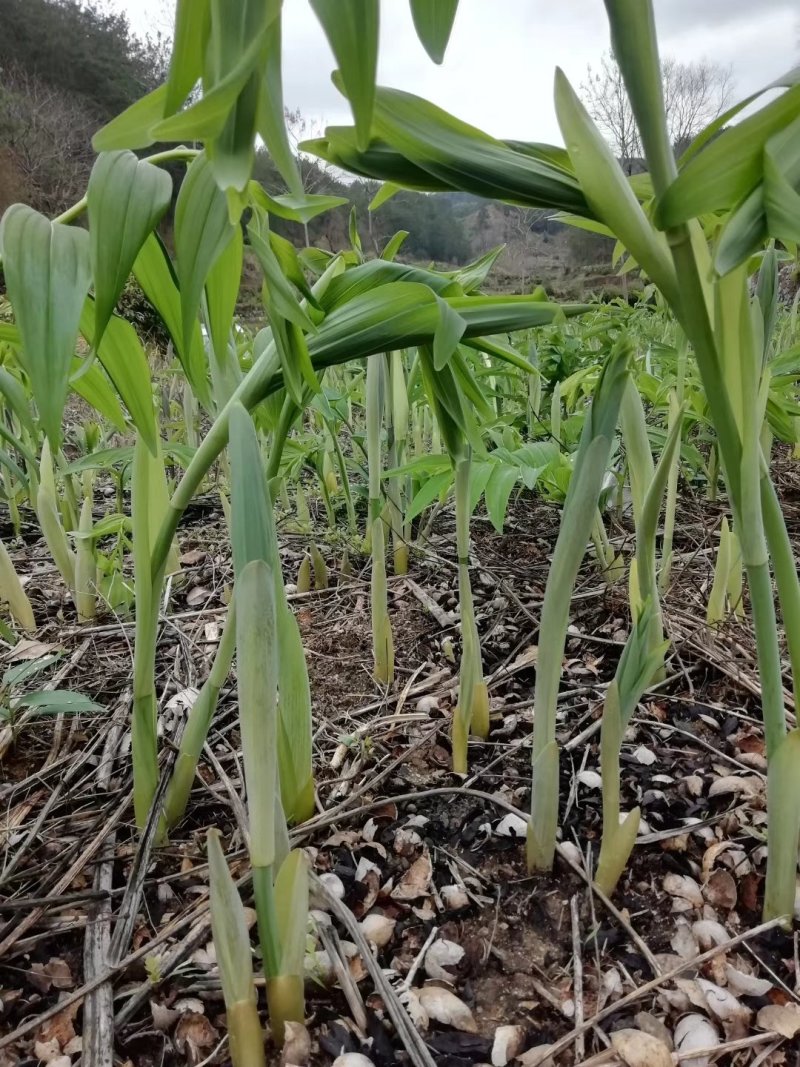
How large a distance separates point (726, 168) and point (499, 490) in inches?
16.4

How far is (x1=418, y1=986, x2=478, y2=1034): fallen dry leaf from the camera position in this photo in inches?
17.9

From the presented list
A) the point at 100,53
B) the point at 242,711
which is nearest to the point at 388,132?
the point at 242,711

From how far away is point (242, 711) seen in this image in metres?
0.36

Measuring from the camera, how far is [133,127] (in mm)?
309

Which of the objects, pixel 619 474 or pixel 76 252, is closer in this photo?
pixel 76 252

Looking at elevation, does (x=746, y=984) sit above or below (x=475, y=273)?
below

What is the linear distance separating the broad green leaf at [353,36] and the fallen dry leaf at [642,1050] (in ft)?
1.83

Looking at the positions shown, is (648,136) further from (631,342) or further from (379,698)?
(379,698)

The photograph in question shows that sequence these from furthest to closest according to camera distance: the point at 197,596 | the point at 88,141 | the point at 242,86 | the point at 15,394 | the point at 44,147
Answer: the point at 44,147 < the point at 88,141 < the point at 197,596 < the point at 15,394 < the point at 242,86

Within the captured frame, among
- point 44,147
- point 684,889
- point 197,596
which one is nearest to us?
point 684,889

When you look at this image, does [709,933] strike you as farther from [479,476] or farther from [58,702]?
[58,702]

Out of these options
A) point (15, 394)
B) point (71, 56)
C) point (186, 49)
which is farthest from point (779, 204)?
point (71, 56)

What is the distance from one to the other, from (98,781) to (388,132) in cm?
66

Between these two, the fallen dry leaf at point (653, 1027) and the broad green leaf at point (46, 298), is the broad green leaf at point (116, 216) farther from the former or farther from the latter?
the fallen dry leaf at point (653, 1027)
